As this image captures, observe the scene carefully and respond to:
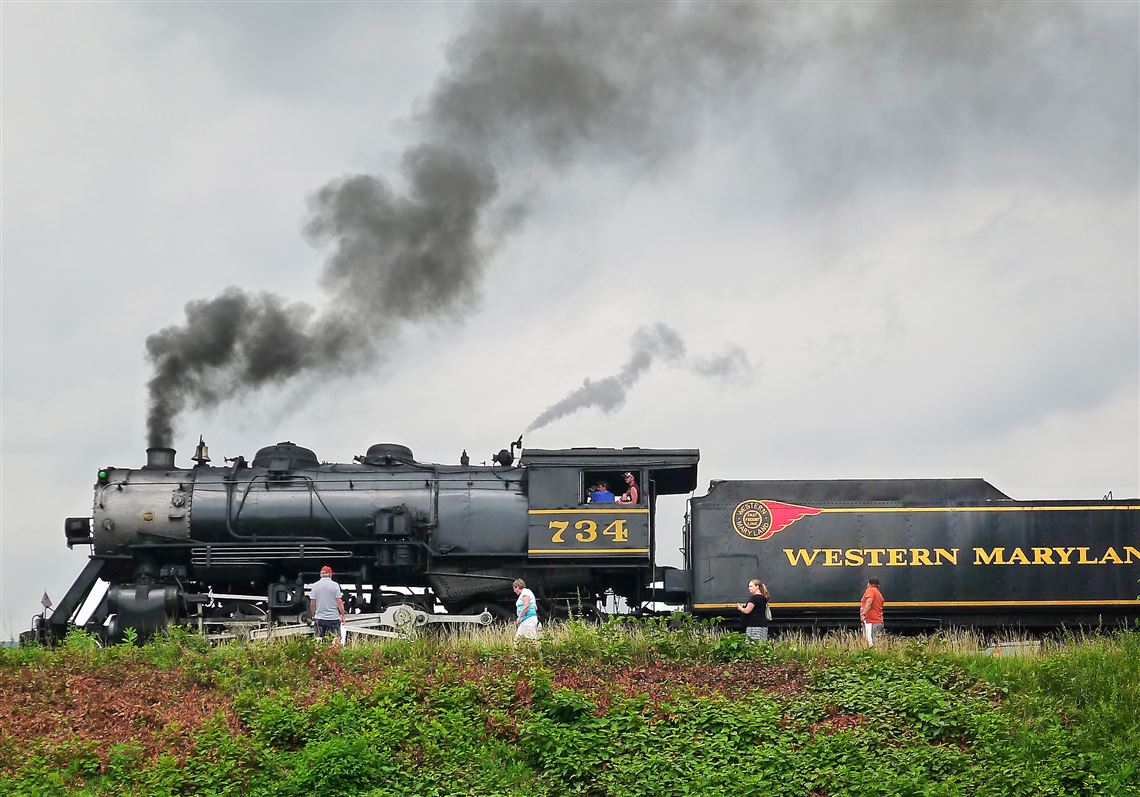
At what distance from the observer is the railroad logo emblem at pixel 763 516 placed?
66.3 feet

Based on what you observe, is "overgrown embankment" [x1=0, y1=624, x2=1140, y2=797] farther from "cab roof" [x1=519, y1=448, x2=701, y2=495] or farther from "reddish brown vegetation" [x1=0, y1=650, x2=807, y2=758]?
"cab roof" [x1=519, y1=448, x2=701, y2=495]

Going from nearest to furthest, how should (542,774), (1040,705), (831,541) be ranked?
(542,774) → (1040,705) → (831,541)

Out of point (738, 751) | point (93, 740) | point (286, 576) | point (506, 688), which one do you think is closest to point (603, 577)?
point (286, 576)

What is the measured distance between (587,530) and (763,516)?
110 inches

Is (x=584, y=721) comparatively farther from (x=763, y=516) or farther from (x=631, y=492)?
(x=763, y=516)

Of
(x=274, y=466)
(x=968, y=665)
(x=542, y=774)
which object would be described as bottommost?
(x=542, y=774)

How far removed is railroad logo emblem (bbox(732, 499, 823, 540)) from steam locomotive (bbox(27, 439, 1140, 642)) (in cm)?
2

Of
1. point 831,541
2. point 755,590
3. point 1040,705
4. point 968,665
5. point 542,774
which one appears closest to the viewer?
point 542,774

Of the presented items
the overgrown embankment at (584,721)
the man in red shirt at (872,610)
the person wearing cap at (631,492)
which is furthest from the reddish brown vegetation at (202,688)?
the person wearing cap at (631,492)

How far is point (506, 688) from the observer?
14.3m

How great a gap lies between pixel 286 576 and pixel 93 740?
7.39 metres

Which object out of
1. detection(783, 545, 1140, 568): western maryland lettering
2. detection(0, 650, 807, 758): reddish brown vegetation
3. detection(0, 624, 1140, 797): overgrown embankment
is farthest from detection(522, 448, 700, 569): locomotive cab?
detection(0, 650, 807, 758): reddish brown vegetation

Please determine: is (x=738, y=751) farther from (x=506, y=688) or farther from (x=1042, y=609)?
(x=1042, y=609)

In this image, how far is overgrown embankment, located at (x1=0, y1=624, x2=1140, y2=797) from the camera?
41.1 feet
